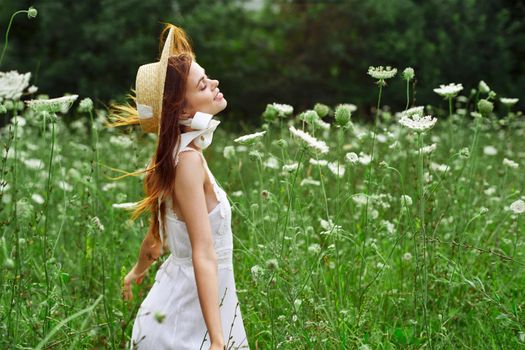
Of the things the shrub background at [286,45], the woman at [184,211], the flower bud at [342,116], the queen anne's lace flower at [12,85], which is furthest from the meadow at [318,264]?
the shrub background at [286,45]

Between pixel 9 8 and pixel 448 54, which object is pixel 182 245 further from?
pixel 9 8

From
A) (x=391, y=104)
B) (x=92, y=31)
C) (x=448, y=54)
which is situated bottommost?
(x=391, y=104)

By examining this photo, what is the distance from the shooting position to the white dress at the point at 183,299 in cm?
188

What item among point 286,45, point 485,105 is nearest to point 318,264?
point 485,105

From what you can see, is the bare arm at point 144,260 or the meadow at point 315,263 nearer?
the meadow at point 315,263

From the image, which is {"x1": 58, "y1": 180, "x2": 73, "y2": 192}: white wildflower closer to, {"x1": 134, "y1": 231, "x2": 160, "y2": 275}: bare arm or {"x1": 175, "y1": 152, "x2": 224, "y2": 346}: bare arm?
{"x1": 134, "y1": 231, "x2": 160, "y2": 275}: bare arm

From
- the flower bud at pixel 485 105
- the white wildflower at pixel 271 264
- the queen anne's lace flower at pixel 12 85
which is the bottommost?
the flower bud at pixel 485 105

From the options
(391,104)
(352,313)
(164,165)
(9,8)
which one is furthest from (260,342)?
(9,8)

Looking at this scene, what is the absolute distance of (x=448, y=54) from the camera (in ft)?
53.6

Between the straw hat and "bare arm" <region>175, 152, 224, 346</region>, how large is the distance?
0.19 metres

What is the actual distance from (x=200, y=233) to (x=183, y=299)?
202 millimetres

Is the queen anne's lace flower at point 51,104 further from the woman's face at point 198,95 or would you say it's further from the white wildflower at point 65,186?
the white wildflower at point 65,186

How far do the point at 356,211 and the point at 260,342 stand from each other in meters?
1.24

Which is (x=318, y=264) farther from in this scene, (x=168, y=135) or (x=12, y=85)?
(x=12, y=85)
